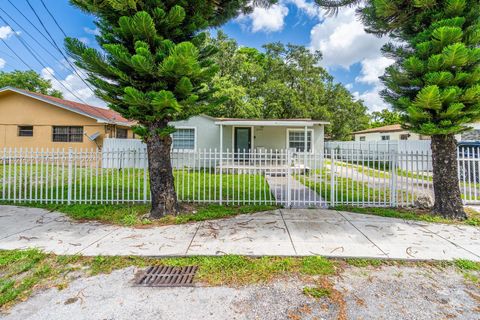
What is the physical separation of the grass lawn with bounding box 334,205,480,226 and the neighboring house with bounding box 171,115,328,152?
853cm

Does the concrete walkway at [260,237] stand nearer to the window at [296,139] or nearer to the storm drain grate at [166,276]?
the storm drain grate at [166,276]

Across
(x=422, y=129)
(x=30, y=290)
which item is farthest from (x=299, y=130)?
(x=30, y=290)

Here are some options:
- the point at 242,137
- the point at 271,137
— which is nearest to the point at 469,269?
the point at 271,137

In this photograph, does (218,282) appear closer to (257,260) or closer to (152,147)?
(257,260)

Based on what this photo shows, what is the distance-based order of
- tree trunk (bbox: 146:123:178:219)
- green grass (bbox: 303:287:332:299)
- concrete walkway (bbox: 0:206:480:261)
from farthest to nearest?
tree trunk (bbox: 146:123:178:219), concrete walkway (bbox: 0:206:480:261), green grass (bbox: 303:287:332:299)

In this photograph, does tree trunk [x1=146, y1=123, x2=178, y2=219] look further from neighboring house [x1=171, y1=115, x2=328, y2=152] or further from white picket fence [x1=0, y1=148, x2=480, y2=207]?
neighboring house [x1=171, y1=115, x2=328, y2=152]

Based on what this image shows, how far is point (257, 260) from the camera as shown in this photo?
11.8 ft

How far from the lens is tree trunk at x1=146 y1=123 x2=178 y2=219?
544 centimetres

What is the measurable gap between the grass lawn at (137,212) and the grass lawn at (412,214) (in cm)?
213

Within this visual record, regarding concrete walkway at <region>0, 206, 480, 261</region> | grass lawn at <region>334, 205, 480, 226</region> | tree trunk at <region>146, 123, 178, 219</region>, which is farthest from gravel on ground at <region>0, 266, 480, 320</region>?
grass lawn at <region>334, 205, 480, 226</region>

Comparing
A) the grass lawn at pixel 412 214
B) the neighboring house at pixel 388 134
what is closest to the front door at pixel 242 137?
the grass lawn at pixel 412 214

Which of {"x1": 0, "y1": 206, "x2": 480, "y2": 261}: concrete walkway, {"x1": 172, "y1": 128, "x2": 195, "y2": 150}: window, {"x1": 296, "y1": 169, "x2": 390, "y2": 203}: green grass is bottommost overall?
{"x1": 0, "y1": 206, "x2": 480, "y2": 261}: concrete walkway

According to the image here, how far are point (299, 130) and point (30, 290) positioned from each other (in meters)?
14.4

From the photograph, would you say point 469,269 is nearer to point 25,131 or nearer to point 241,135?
point 241,135
